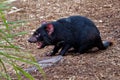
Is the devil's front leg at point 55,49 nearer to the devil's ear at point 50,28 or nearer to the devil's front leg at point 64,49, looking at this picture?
the devil's front leg at point 64,49

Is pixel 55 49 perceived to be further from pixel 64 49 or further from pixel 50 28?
pixel 50 28

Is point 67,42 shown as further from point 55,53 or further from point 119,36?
point 119,36

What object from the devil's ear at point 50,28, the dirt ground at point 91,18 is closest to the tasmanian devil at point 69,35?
the devil's ear at point 50,28

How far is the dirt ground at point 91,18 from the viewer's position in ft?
14.9

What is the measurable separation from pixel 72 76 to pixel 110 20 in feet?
9.99

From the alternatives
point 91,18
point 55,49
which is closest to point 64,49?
point 55,49

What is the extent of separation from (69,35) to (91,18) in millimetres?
2322

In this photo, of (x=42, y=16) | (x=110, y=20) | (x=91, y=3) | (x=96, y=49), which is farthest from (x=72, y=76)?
(x=91, y=3)

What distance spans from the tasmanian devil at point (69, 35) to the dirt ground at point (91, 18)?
0.47 feet

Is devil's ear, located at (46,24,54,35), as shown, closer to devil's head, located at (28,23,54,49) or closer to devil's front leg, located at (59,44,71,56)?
devil's head, located at (28,23,54,49)

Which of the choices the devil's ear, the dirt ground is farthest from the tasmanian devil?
the dirt ground

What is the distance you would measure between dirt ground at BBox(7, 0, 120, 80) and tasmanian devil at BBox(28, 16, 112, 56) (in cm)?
14

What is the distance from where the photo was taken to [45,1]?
360 inches

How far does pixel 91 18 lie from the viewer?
7.71 m
